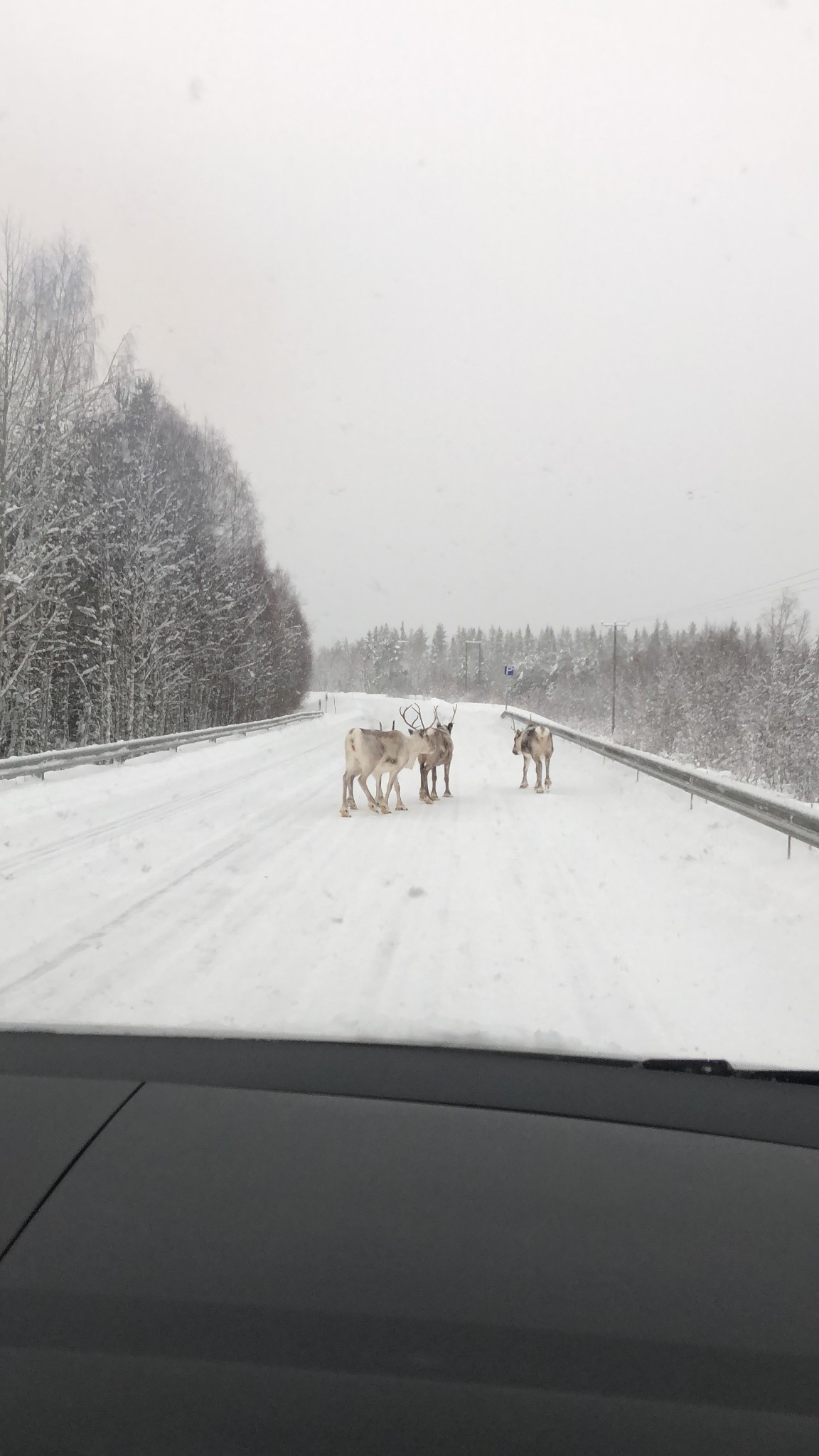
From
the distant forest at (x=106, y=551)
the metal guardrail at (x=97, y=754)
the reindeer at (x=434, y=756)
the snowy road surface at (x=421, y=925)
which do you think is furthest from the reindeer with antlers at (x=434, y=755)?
the distant forest at (x=106, y=551)

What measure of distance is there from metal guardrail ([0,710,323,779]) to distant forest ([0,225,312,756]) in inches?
106

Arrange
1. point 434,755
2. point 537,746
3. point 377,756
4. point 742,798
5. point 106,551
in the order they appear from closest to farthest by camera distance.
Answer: point 742,798 < point 377,756 < point 434,755 < point 537,746 < point 106,551

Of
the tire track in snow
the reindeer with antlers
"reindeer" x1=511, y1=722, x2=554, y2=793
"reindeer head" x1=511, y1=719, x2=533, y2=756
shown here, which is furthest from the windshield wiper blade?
"reindeer head" x1=511, y1=719, x2=533, y2=756

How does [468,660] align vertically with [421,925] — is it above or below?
above

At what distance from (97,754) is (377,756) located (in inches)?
318

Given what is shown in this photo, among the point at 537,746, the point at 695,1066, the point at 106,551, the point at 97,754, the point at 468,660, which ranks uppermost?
the point at 106,551

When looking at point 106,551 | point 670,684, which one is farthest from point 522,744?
point 670,684

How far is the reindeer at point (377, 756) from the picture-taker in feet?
37.0

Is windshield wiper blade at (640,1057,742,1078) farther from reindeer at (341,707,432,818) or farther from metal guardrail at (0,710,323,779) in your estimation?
metal guardrail at (0,710,323,779)

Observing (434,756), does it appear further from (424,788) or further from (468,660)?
(468,660)

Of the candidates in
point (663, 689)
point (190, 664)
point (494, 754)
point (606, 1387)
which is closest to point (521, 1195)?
point (606, 1387)

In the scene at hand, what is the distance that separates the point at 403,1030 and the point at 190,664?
1219 inches

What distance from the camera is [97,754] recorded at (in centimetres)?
1675

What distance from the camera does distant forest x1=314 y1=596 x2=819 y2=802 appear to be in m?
38.1
